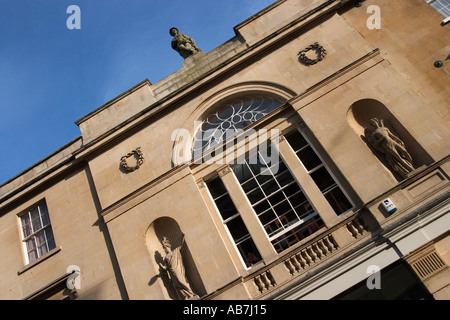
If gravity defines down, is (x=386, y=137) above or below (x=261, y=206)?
below

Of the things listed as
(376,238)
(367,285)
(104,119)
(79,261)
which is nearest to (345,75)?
(376,238)

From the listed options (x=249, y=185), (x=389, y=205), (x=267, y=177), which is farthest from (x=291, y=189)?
(x=389, y=205)

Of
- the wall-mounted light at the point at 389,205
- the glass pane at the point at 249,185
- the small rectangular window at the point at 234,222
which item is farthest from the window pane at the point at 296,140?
the wall-mounted light at the point at 389,205

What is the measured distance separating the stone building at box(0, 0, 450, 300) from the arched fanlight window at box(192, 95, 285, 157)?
0.04 m

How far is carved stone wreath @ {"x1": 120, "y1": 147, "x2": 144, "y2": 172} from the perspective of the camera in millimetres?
11211

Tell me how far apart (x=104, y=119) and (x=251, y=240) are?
20.0 ft

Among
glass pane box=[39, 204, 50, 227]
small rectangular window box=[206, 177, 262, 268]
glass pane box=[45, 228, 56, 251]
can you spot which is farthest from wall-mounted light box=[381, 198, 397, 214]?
glass pane box=[39, 204, 50, 227]

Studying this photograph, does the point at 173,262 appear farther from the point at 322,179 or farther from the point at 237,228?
the point at 322,179

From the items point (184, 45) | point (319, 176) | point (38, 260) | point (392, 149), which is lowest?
point (392, 149)

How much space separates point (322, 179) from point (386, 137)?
1.71m

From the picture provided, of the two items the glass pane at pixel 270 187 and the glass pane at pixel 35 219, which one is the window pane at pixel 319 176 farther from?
the glass pane at pixel 35 219

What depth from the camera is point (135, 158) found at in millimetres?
11406

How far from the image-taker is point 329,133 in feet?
31.3

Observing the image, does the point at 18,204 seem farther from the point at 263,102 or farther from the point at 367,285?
the point at 367,285
